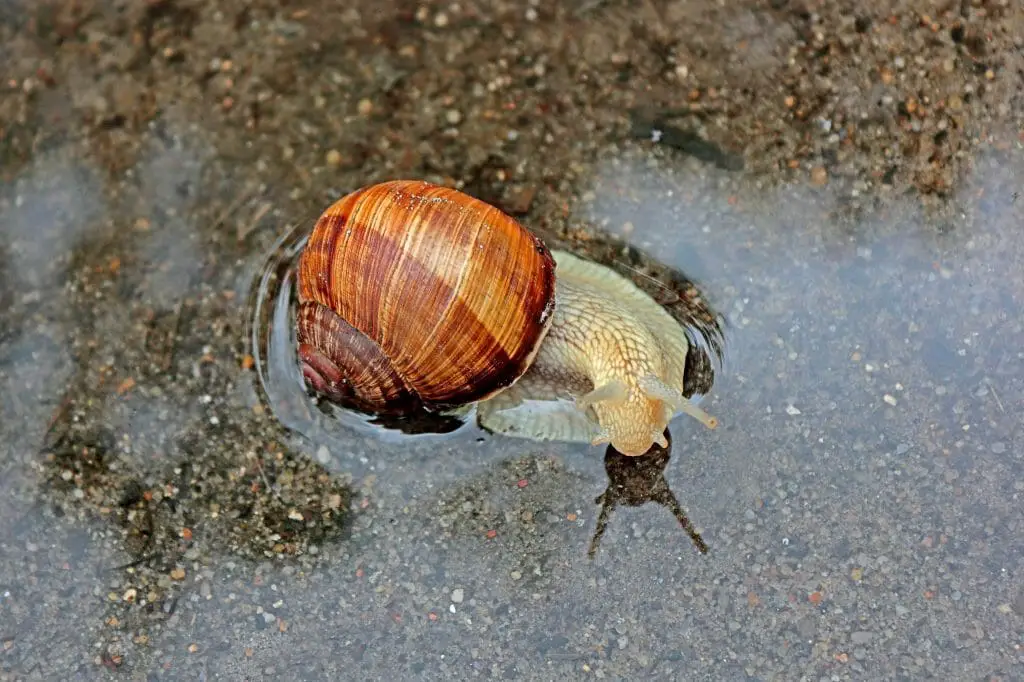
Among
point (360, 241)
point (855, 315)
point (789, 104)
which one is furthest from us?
point (789, 104)

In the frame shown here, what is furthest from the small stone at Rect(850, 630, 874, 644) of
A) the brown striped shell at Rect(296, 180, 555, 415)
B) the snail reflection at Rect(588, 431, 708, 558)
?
the brown striped shell at Rect(296, 180, 555, 415)

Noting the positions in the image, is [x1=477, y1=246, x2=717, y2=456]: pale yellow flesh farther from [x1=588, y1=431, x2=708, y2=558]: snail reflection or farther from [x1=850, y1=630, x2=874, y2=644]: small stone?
[x1=850, y1=630, x2=874, y2=644]: small stone

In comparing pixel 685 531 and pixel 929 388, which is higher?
pixel 929 388

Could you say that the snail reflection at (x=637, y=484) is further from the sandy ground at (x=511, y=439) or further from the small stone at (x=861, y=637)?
the small stone at (x=861, y=637)

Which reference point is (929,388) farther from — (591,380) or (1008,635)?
(591,380)

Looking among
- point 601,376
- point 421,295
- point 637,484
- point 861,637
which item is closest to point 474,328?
point 421,295

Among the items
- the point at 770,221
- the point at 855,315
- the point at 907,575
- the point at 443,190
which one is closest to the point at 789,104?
the point at 770,221
